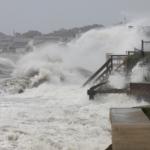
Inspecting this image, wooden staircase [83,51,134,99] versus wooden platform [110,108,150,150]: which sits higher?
wooden staircase [83,51,134,99]

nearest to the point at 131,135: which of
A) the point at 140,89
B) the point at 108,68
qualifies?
the point at 140,89

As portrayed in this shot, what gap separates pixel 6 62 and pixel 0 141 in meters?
41.1

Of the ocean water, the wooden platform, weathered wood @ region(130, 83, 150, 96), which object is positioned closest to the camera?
the wooden platform

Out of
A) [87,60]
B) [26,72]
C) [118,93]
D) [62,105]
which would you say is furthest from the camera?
[87,60]

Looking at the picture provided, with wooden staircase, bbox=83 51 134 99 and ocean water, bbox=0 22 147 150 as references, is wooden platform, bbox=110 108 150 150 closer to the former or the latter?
ocean water, bbox=0 22 147 150

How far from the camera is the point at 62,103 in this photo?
20062 mm

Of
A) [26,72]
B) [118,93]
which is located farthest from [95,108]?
[26,72]

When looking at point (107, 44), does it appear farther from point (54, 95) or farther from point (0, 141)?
point (0, 141)

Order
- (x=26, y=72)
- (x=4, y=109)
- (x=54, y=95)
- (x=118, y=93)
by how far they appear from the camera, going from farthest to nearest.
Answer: (x=26, y=72) < (x=54, y=95) < (x=118, y=93) < (x=4, y=109)

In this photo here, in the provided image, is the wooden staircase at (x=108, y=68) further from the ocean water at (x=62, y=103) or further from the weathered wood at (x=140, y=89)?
the weathered wood at (x=140, y=89)

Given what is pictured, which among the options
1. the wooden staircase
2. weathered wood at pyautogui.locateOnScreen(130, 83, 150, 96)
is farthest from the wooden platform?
the wooden staircase

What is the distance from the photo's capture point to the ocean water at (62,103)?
40.3ft

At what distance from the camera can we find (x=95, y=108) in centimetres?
1827

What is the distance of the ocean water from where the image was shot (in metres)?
12.3
